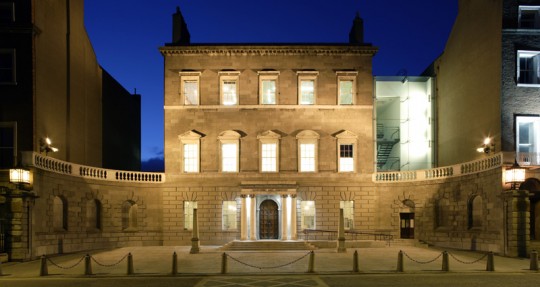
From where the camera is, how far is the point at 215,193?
1410 inches

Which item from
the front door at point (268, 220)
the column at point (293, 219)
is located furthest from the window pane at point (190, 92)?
the column at point (293, 219)

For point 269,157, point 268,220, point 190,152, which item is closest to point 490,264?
point 268,220

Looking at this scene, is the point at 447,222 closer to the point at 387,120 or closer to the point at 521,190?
the point at 521,190

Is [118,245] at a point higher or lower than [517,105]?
lower

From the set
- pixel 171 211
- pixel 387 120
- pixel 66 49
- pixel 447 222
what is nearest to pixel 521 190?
pixel 447 222

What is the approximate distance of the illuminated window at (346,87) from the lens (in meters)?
36.2

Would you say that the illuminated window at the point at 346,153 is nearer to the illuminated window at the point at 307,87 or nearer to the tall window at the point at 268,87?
the illuminated window at the point at 307,87

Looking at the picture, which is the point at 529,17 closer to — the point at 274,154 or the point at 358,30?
the point at 358,30

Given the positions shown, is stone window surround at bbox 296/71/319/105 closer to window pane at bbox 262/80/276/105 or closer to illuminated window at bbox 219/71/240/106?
window pane at bbox 262/80/276/105

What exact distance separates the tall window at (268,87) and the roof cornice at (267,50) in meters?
1.52

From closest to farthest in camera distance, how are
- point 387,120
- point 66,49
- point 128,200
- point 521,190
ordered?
1. point 521,190
2. point 66,49
3. point 128,200
4. point 387,120

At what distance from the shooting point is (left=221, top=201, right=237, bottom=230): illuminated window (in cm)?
3581

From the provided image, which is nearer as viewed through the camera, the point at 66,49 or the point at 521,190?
the point at 521,190

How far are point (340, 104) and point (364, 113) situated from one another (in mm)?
1828
